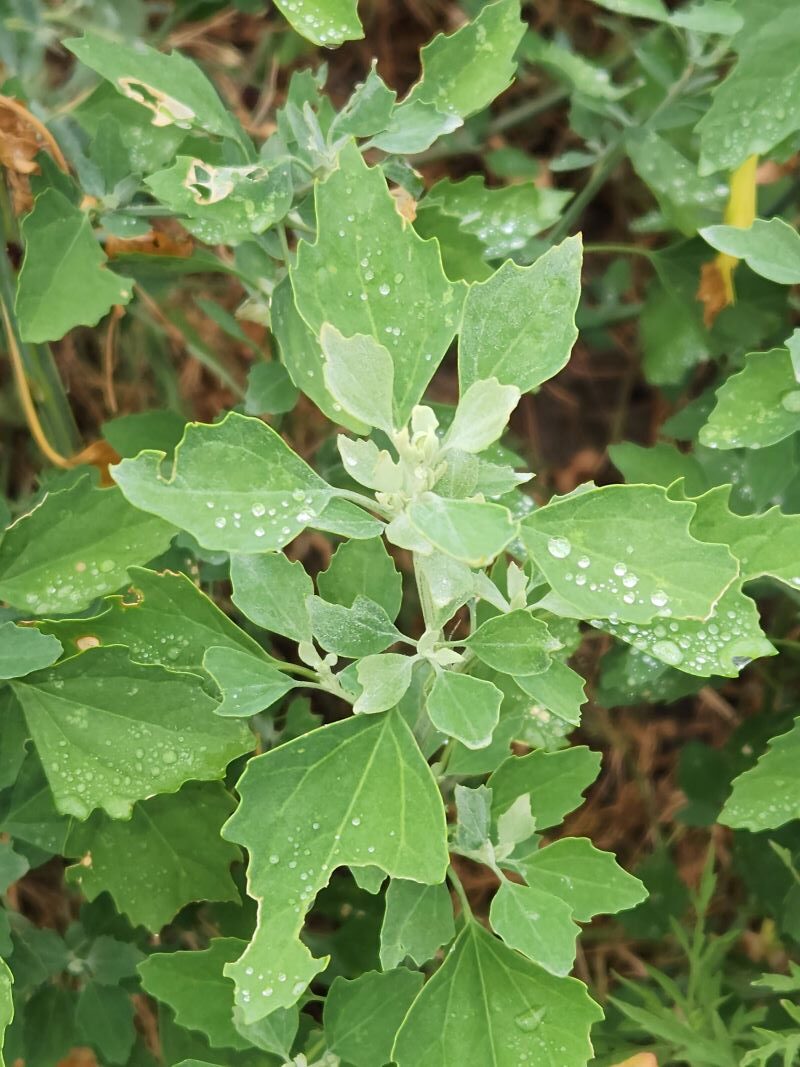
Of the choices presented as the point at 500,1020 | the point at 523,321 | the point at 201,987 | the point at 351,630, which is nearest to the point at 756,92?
the point at 523,321

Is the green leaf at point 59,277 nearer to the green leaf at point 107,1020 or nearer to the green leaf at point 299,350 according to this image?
the green leaf at point 299,350

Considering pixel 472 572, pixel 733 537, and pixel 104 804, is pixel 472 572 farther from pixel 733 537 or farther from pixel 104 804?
pixel 104 804

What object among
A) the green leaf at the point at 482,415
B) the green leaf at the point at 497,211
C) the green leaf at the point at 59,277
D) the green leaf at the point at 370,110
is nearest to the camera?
the green leaf at the point at 482,415

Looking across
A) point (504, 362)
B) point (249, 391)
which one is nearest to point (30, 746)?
point (249, 391)

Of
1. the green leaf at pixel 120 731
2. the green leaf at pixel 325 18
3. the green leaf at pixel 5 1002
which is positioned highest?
the green leaf at pixel 325 18

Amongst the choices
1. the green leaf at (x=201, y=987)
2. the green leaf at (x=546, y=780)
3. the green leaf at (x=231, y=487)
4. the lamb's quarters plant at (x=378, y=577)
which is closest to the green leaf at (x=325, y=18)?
the lamb's quarters plant at (x=378, y=577)

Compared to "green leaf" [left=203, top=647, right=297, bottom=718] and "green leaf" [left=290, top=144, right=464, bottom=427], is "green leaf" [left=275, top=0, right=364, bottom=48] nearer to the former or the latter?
"green leaf" [left=290, top=144, right=464, bottom=427]

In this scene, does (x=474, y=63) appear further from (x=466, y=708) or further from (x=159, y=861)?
(x=159, y=861)

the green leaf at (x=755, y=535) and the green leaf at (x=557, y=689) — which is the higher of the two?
the green leaf at (x=755, y=535)
